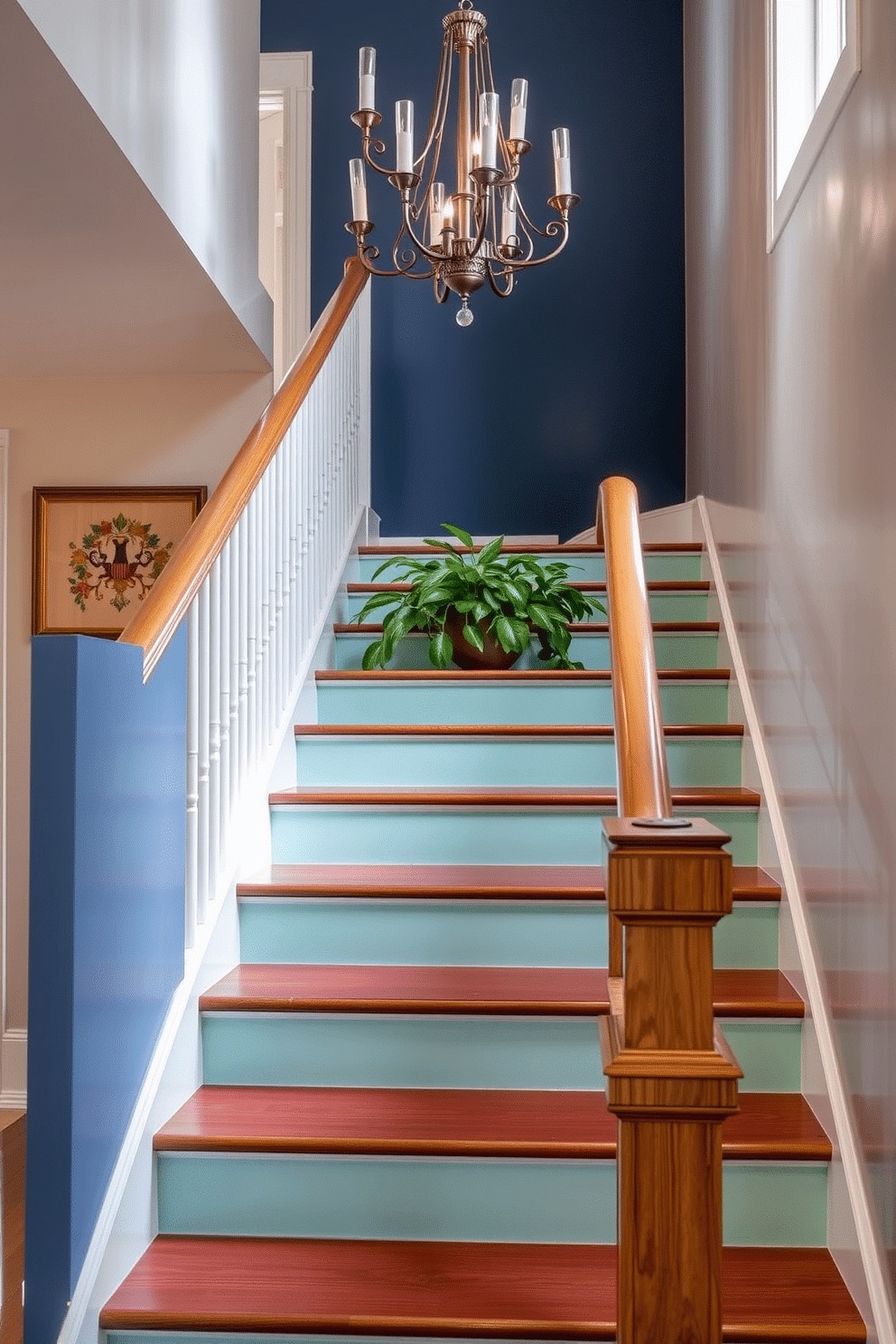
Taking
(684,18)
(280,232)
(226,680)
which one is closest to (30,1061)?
(226,680)

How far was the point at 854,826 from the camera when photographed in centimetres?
193

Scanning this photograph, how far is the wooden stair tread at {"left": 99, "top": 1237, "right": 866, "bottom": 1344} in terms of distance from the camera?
173cm

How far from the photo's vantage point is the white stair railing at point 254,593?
7.45 ft

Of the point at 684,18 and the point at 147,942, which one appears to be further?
the point at 684,18

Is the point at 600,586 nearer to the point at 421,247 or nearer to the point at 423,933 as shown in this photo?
the point at 421,247

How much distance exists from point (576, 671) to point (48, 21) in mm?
1972

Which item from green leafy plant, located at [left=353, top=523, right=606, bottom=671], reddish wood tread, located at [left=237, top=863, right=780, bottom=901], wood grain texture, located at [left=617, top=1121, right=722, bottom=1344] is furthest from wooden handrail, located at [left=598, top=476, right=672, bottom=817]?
green leafy plant, located at [left=353, top=523, right=606, bottom=671]

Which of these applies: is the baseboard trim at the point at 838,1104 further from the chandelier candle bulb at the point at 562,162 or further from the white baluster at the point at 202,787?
the chandelier candle bulb at the point at 562,162

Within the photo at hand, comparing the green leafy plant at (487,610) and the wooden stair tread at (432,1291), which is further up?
the green leafy plant at (487,610)

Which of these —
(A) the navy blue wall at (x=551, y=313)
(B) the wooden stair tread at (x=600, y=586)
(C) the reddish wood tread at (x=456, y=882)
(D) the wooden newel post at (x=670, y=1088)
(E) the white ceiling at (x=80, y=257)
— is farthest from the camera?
(A) the navy blue wall at (x=551, y=313)

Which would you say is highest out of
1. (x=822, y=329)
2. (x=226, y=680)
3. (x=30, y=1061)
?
(x=822, y=329)

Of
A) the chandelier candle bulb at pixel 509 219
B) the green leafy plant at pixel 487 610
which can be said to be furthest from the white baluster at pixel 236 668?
the chandelier candle bulb at pixel 509 219

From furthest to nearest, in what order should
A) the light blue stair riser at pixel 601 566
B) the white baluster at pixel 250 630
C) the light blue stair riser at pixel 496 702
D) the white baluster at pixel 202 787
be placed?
1. the light blue stair riser at pixel 601 566
2. the light blue stair riser at pixel 496 702
3. the white baluster at pixel 250 630
4. the white baluster at pixel 202 787

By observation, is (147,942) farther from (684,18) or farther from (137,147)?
(684,18)
